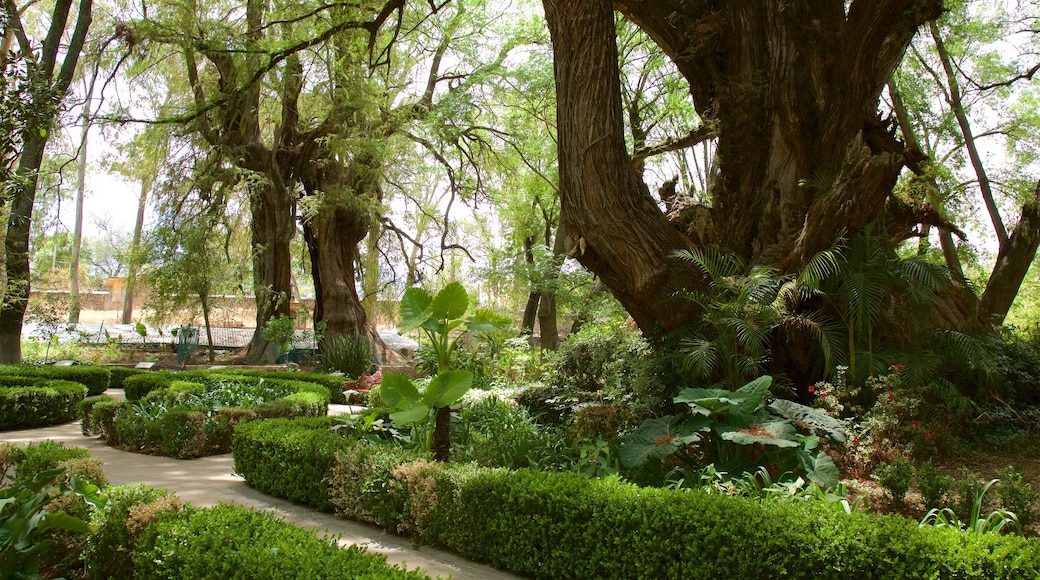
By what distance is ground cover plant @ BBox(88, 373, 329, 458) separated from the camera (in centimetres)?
755

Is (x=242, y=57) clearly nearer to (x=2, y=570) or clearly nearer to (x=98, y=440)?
(x=98, y=440)

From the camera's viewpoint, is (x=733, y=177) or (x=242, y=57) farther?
(x=242, y=57)

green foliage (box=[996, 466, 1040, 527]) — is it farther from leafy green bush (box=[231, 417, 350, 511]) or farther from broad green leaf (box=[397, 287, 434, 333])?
leafy green bush (box=[231, 417, 350, 511])

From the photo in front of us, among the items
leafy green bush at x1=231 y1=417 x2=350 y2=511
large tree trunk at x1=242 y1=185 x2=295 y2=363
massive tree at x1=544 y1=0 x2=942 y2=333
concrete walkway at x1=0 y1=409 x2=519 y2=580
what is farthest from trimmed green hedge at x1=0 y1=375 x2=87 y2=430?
massive tree at x1=544 y1=0 x2=942 y2=333

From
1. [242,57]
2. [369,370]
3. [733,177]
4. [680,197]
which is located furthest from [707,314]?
[369,370]

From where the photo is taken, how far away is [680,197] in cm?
934

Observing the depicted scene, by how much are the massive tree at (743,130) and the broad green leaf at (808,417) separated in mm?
2020

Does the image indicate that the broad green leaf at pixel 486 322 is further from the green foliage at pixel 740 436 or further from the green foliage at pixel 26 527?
the green foliage at pixel 26 527

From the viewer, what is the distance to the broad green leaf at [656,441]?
4859 mm

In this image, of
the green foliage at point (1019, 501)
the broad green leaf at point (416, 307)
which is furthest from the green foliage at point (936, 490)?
the broad green leaf at point (416, 307)

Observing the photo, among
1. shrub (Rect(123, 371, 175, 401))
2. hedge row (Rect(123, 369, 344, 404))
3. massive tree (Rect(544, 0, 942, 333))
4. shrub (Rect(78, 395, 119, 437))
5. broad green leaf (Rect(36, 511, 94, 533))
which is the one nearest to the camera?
broad green leaf (Rect(36, 511, 94, 533))

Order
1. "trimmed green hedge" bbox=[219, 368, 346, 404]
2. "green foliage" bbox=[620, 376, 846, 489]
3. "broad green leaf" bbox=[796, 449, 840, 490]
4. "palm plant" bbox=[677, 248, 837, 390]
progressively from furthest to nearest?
"trimmed green hedge" bbox=[219, 368, 346, 404] < "palm plant" bbox=[677, 248, 837, 390] < "green foliage" bbox=[620, 376, 846, 489] < "broad green leaf" bbox=[796, 449, 840, 490]

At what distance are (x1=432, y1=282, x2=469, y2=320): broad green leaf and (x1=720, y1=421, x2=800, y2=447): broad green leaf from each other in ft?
8.22

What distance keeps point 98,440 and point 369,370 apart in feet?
26.4
